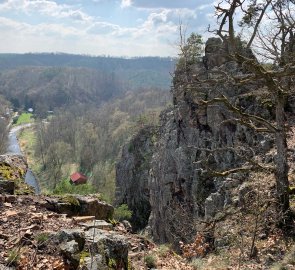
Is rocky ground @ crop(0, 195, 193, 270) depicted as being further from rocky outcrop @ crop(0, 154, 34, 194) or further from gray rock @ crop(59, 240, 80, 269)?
rocky outcrop @ crop(0, 154, 34, 194)

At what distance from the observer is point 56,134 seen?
138 metres

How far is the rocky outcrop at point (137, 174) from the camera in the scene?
191 ft

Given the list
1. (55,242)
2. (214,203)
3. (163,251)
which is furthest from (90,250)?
(214,203)

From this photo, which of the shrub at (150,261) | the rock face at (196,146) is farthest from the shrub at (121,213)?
the shrub at (150,261)

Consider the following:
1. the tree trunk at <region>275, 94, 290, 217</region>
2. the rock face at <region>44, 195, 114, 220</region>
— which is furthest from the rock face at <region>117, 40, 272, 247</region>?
the rock face at <region>44, 195, 114, 220</region>

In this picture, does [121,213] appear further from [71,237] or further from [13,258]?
[13,258]

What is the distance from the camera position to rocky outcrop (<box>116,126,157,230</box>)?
58156 mm

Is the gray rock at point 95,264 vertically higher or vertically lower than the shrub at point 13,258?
lower

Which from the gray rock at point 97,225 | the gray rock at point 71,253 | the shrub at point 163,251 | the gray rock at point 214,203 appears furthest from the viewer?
the gray rock at point 214,203

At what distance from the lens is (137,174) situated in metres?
61.6

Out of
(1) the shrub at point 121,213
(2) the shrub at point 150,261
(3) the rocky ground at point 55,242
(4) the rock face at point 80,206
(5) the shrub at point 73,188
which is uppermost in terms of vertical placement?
(3) the rocky ground at point 55,242

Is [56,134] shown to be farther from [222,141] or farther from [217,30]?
[217,30]

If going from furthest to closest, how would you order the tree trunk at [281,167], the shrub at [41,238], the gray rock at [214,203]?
1. the gray rock at [214,203]
2. the tree trunk at [281,167]
3. the shrub at [41,238]

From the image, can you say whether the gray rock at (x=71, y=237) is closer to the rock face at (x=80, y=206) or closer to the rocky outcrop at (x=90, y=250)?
the rocky outcrop at (x=90, y=250)
